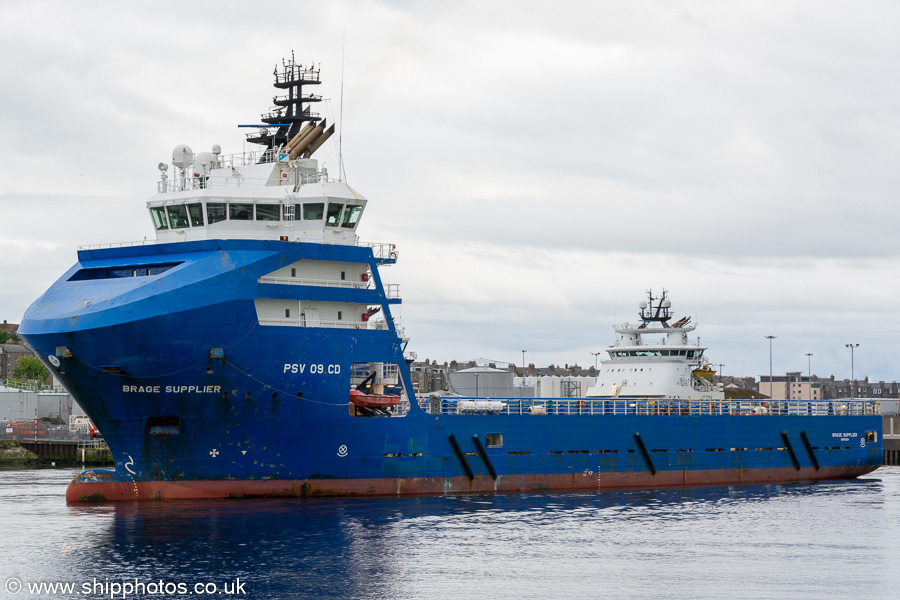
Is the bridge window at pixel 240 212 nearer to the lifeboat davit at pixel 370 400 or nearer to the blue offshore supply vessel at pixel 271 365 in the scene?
the blue offshore supply vessel at pixel 271 365

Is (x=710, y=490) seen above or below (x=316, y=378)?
below

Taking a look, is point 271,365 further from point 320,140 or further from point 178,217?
point 320,140

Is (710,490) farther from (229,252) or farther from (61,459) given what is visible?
(61,459)

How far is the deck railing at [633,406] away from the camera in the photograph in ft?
140

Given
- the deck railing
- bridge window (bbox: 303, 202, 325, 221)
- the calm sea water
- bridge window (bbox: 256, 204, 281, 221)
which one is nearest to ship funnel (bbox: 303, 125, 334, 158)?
bridge window (bbox: 303, 202, 325, 221)

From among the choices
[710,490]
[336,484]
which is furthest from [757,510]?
[336,484]

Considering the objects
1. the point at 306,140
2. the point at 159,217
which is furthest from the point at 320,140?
the point at 159,217

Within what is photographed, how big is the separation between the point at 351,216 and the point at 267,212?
302 cm

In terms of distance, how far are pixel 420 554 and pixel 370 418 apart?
33.9ft

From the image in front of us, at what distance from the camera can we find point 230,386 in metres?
36.5

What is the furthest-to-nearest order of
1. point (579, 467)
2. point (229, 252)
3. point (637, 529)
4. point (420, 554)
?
1. point (579, 467)
2. point (229, 252)
3. point (637, 529)
4. point (420, 554)

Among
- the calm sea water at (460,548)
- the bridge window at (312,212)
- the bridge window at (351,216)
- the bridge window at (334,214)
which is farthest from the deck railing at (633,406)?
the bridge window at (312,212)

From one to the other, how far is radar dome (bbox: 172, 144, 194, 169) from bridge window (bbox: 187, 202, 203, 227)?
2243mm

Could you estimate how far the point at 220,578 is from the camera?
2597cm
